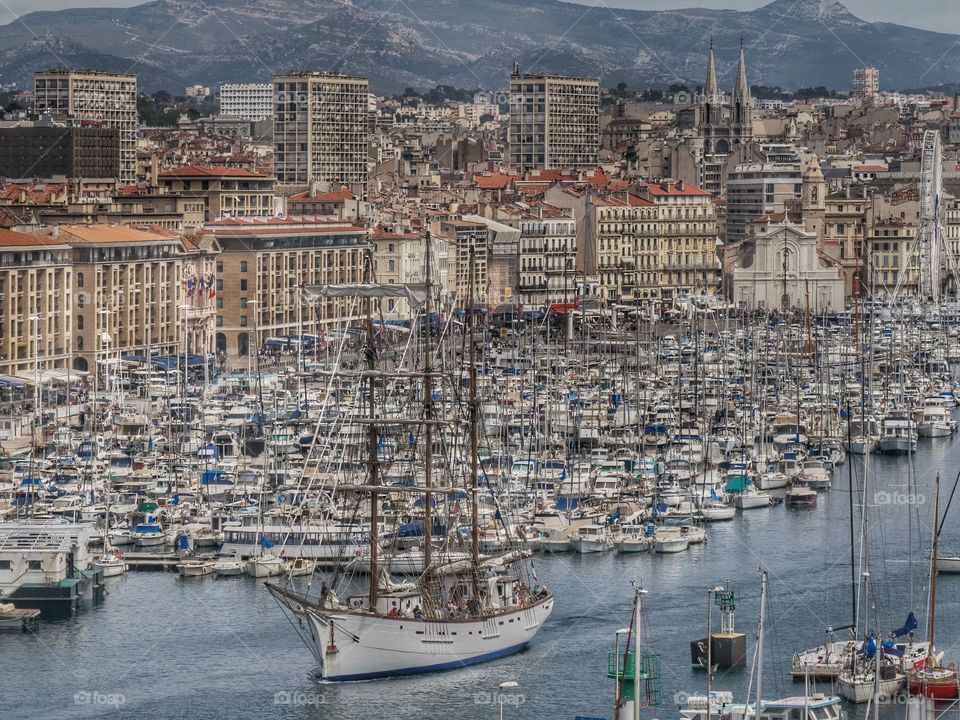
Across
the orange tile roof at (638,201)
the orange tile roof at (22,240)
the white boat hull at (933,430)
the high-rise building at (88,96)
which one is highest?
the high-rise building at (88,96)

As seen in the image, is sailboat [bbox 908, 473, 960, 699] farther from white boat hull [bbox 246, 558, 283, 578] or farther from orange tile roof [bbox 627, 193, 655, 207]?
orange tile roof [bbox 627, 193, 655, 207]

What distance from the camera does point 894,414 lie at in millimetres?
52312

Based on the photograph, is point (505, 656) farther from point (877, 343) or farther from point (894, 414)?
point (877, 343)

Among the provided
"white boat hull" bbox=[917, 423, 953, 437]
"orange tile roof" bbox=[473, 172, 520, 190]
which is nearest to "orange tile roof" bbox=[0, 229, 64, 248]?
"white boat hull" bbox=[917, 423, 953, 437]

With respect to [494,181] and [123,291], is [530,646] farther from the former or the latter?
[494,181]

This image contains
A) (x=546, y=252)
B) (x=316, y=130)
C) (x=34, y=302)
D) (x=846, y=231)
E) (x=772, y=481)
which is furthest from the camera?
(x=316, y=130)

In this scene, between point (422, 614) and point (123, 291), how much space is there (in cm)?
3487

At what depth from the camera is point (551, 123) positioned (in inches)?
5404

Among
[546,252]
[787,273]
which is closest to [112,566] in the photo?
[787,273]

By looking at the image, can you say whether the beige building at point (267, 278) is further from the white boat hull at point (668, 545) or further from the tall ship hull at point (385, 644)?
the tall ship hull at point (385, 644)

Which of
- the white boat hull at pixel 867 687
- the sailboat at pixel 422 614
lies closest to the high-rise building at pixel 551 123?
the sailboat at pixel 422 614

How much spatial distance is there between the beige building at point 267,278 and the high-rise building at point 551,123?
6445 cm

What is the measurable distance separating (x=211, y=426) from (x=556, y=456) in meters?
7.54

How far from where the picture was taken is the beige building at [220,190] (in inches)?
2911
